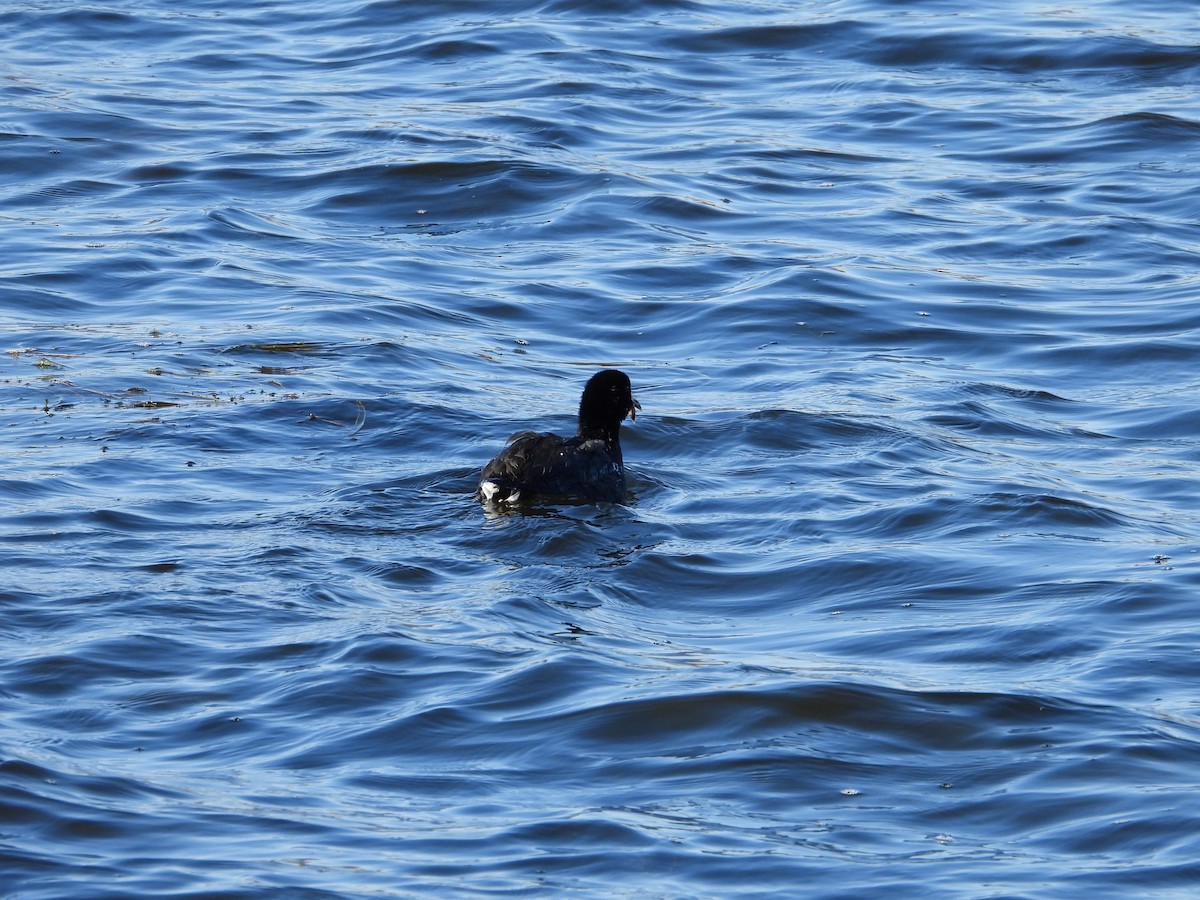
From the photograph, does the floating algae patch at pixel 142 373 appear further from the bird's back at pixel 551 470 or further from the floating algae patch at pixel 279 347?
the bird's back at pixel 551 470

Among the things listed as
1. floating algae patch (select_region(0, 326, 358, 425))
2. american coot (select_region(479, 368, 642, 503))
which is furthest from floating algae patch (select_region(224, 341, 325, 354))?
american coot (select_region(479, 368, 642, 503))

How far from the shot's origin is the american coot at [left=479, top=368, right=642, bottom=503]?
31.8 feet

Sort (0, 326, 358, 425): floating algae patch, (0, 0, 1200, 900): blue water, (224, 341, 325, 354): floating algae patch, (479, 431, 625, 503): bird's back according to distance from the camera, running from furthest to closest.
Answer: (224, 341, 325, 354): floating algae patch, (0, 326, 358, 425): floating algae patch, (479, 431, 625, 503): bird's back, (0, 0, 1200, 900): blue water

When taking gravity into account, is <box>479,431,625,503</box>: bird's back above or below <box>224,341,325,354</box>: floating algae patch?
below

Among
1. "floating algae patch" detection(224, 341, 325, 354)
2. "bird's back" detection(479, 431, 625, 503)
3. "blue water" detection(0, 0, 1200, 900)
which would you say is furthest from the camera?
"floating algae patch" detection(224, 341, 325, 354)

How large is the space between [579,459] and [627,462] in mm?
1172

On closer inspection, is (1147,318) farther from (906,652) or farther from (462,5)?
(462,5)

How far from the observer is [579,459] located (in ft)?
32.7

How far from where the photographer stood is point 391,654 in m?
7.55

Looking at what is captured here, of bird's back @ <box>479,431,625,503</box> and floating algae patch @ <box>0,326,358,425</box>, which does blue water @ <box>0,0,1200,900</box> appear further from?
bird's back @ <box>479,431,625,503</box>

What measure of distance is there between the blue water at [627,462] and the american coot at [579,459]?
21 centimetres

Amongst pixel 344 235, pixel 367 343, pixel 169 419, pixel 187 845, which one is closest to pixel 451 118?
pixel 344 235

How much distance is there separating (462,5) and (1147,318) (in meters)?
12.4

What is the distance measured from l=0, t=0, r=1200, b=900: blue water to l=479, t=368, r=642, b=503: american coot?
213 millimetres
